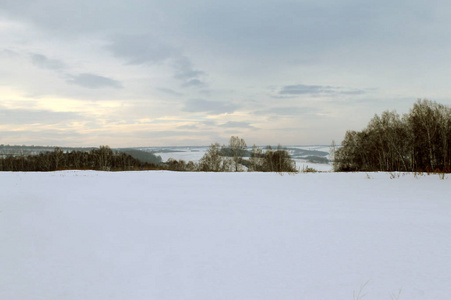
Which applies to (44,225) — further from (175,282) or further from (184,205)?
(175,282)

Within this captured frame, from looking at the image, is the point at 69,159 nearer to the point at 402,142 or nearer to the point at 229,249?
the point at 402,142

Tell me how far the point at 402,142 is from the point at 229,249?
32.1m

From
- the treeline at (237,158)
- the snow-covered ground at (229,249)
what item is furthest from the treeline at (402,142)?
the snow-covered ground at (229,249)

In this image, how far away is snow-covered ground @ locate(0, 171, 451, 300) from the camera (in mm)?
2643

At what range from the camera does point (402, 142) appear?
96.7 feet

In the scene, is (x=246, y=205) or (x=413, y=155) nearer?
(x=246, y=205)

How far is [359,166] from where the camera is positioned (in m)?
35.1

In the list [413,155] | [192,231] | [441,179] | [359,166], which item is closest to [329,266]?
[192,231]

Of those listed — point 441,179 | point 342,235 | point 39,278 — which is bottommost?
point 39,278

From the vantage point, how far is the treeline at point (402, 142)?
25406mm

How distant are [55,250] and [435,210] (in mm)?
5937

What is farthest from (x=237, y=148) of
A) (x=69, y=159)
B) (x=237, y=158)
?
(x=69, y=159)

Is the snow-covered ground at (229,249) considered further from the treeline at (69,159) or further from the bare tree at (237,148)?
the treeline at (69,159)

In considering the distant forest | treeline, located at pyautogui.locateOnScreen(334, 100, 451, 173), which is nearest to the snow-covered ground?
treeline, located at pyautogui.locateOnScreen(334, 100, 451, 173)
